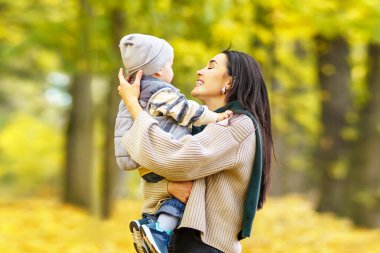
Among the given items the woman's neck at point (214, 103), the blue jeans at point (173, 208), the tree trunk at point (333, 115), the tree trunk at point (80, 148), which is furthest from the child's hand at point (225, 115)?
the tree trunk at point (333, 115)

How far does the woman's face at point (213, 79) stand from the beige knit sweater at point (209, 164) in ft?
0.65

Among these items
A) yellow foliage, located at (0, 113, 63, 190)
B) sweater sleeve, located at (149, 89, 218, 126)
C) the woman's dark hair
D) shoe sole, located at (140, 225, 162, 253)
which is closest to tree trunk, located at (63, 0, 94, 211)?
yellow foliage, located at (0, 113, 63, 190)

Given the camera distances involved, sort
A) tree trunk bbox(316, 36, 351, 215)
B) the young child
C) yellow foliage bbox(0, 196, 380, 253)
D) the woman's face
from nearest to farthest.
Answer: the young child < the woman's face < yellow foliage bbox(0, 196, 380, 253) < tree trunk bbox(316, 36, 351, 215)

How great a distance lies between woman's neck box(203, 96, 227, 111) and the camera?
11.4 feet

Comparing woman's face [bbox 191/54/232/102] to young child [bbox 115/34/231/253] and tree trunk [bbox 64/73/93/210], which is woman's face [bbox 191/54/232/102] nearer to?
young child [bbox 115/34/231/253]

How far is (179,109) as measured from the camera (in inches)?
125

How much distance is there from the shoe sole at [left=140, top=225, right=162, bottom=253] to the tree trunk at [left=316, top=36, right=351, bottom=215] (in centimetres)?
1168

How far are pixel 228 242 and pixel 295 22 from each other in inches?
412

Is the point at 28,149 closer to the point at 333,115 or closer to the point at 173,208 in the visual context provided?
the point at 333,115

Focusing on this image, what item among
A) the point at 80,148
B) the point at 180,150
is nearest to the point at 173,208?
the point at 180,150

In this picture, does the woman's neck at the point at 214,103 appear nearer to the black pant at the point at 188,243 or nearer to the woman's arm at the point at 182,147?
the woman's arm at the point at 182,147

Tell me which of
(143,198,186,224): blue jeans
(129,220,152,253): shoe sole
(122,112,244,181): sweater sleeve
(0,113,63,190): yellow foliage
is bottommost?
(0,113,63,190): yellow foliage

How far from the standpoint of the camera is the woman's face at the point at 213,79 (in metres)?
3.39

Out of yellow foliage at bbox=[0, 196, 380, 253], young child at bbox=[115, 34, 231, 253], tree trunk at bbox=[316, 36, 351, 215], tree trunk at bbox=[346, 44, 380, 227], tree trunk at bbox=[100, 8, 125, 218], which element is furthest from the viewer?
tree trunk at bbox=[316, 36, 351, 215]
